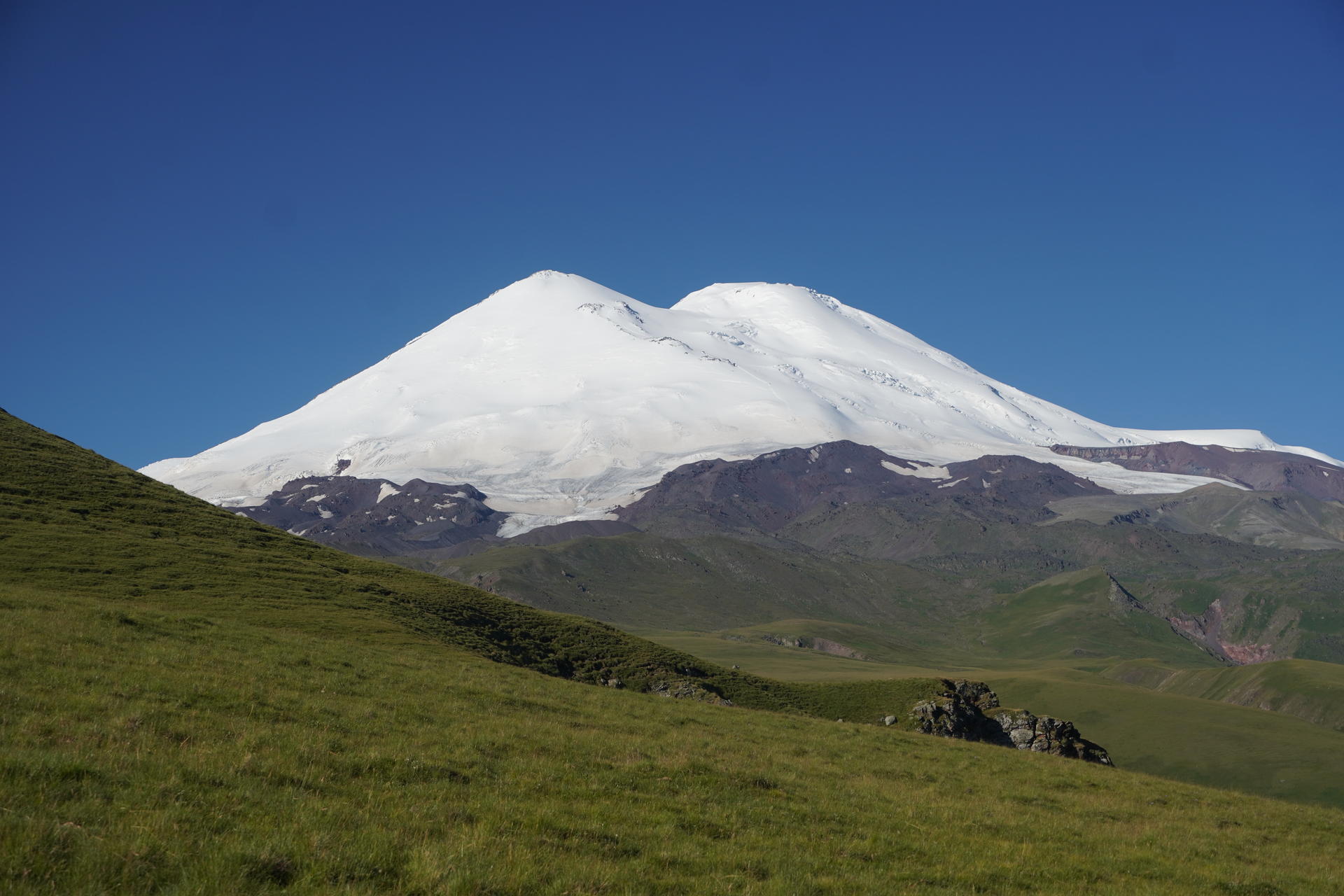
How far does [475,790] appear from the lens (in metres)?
17.3

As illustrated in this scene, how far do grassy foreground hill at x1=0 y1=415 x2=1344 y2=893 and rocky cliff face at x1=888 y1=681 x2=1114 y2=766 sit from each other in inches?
601

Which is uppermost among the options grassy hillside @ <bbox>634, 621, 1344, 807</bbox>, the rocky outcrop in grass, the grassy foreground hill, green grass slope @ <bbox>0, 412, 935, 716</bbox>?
green grass slope @ <bbox>0, 412, 935, 716</bbox>

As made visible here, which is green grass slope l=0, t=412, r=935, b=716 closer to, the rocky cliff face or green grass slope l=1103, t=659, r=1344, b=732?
→ the rocky cliff face

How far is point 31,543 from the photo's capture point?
46594 mm

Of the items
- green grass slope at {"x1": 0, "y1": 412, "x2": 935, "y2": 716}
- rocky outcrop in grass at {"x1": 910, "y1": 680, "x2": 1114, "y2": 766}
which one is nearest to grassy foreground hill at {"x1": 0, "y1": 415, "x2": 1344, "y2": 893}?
green grass slope at {"x1": 0, "y1": 412, "x2": 935, "y2": 716}

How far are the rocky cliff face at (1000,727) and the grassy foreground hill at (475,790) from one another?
1526 cm

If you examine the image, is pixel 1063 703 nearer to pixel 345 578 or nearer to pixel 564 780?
pixel 345 578

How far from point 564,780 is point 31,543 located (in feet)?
127

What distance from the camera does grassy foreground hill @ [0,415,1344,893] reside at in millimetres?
12312

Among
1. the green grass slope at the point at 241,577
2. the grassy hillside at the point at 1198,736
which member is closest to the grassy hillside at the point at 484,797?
the green grass slope at the point at 241,577

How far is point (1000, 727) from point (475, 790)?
143 ft

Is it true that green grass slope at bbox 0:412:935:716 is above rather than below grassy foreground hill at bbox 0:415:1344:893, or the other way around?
above

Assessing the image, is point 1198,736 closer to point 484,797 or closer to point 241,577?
point 241,577

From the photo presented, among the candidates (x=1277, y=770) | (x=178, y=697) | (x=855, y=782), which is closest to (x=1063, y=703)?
(x=1277, y=770)
